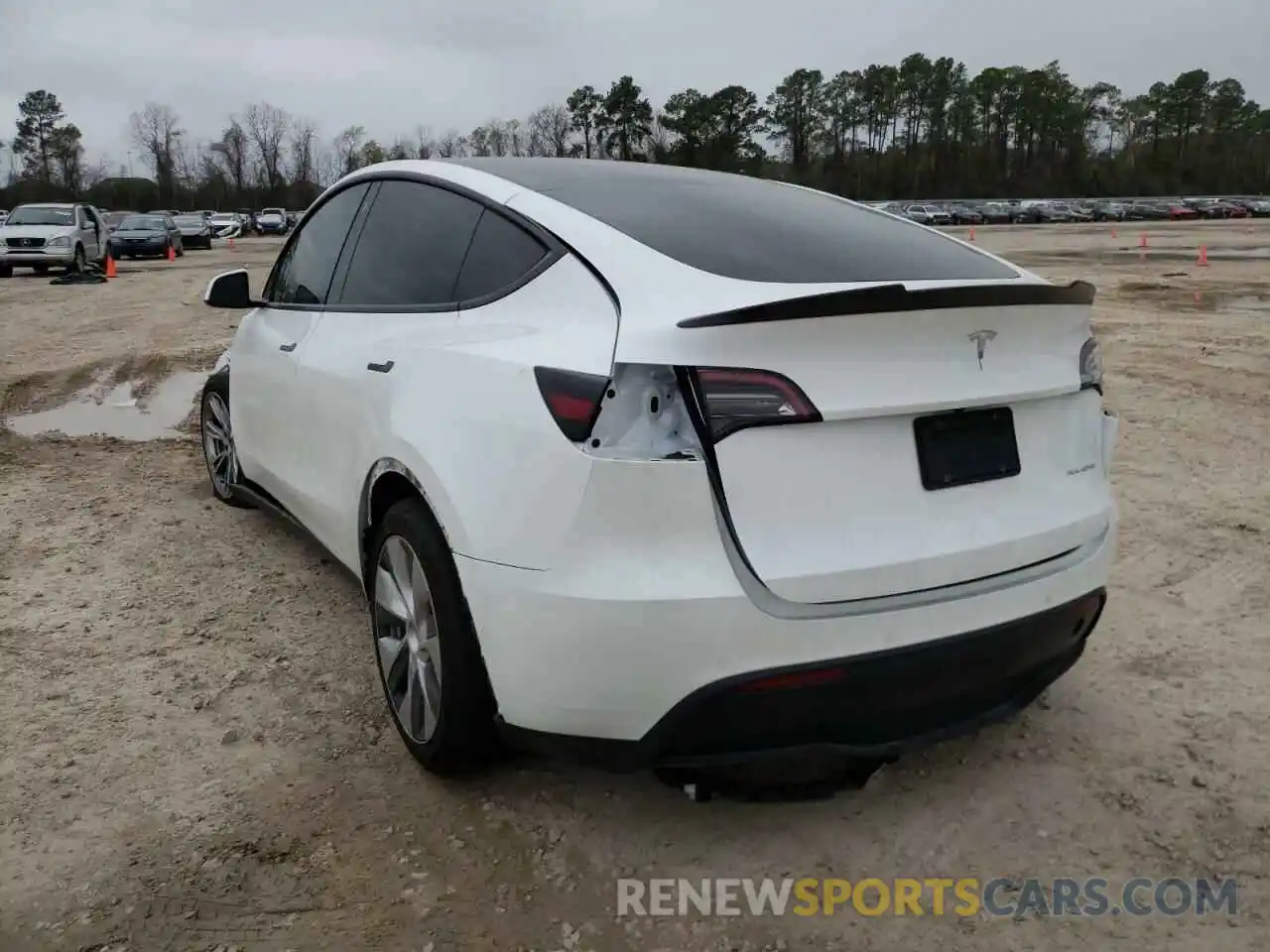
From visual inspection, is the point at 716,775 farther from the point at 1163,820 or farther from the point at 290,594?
the point at 290,594

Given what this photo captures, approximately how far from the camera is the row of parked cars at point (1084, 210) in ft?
242

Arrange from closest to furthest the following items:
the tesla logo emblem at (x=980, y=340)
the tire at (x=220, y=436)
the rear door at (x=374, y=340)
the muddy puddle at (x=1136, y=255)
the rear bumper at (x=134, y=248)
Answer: the tesla logo emblem at (x=980, y=340)
the rear door at (x=374, y=340)
the tire at (x=220, y=436)
the muddy puddle at (x=1136, y=255)
the rear bumper at (x=134, y=248)

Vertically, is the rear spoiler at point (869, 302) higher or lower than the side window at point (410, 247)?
lower

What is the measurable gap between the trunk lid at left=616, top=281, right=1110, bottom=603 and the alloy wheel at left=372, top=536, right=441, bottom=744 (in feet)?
3.11

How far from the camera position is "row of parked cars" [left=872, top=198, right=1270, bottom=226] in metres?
73.8

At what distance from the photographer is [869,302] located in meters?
2.20

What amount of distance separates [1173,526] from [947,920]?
10.5ft

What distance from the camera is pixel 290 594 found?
4.16 m

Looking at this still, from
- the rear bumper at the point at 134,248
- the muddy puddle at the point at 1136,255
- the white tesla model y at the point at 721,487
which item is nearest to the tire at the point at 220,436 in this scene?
the white tesla model y at the point at 721,487

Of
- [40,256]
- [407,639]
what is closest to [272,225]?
[40,256]

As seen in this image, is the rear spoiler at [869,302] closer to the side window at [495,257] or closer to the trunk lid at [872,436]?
the trunk lid at [872,436]

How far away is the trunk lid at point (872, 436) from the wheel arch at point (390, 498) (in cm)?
66

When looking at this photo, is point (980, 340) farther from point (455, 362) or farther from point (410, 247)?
point (410, 247)

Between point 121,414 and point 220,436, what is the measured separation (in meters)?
3.24
